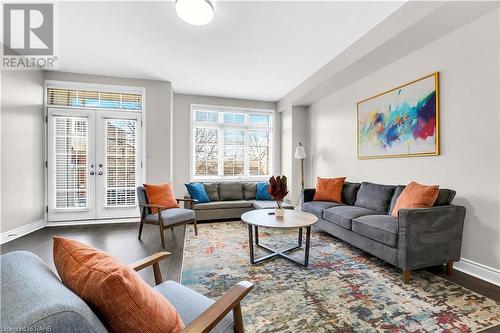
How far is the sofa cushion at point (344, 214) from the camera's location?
290 centimetres

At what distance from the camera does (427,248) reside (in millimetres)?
2176

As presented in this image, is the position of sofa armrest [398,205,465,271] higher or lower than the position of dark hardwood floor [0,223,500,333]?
higher

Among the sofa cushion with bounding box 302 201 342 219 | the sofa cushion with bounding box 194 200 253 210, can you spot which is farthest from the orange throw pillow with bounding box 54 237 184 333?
the sofa cushion with bounding box 194 200 253 210

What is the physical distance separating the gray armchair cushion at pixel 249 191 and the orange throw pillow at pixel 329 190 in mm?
1515

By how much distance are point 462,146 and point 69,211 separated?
5.94 meters

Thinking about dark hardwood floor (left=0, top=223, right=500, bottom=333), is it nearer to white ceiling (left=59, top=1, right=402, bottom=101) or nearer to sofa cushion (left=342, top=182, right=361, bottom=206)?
sofa cushion (left=342, top=182, right=361, bottom=206)

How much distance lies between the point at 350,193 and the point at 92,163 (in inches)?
183

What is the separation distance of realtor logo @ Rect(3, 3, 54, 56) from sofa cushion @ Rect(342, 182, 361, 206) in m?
4.52

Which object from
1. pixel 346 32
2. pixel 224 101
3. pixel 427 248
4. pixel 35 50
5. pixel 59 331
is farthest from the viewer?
pixel 224 101

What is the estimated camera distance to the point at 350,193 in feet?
12.3

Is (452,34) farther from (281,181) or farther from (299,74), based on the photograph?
(281,181)

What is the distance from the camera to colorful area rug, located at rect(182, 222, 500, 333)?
1594mm

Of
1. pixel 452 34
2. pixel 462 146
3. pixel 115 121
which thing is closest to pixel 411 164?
pixel 462 146

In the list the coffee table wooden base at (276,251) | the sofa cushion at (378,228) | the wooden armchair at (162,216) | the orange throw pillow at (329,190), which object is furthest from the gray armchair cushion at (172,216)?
the sofa cushion at (378,228)
